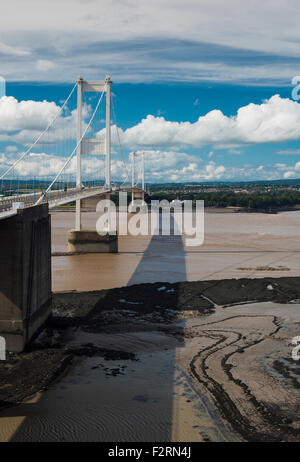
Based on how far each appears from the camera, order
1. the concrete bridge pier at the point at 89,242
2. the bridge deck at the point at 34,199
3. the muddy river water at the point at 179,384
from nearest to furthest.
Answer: the muddy river water at the point at 179,384
the bridge deck at the point at 34,199
the concrete bridge pier at the point at 89,242

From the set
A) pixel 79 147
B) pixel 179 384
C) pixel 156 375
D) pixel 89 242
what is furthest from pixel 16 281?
pixel 79 147

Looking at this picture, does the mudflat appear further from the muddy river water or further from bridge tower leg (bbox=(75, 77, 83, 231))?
bridge tower leg (bbox=(75, 77, 83, 231))

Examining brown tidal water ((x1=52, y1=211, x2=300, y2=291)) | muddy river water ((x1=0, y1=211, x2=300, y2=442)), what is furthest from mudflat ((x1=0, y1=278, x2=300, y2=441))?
brown tidal water ((x1=52, y1=211, x2=300, y2=291))

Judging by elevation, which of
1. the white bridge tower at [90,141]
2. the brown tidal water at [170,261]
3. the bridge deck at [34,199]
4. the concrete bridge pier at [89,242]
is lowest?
the brown tidal water at [170,261]

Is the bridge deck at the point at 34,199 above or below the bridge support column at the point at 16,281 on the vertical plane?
above

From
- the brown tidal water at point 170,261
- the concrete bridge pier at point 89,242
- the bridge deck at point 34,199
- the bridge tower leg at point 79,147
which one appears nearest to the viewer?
the bridge deck at point 34,199

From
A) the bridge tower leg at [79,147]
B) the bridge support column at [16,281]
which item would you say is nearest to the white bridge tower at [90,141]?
the bridge tower leg at [79,147]

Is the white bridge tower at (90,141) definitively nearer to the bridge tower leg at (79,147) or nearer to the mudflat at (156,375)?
the bridge tower leg at (79,147)

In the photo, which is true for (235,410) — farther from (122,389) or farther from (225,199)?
(225,199)

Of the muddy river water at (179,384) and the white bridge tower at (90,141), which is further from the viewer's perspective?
the white bridge tower at (90,141)

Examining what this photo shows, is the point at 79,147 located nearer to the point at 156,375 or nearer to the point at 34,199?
the point at 34,199
